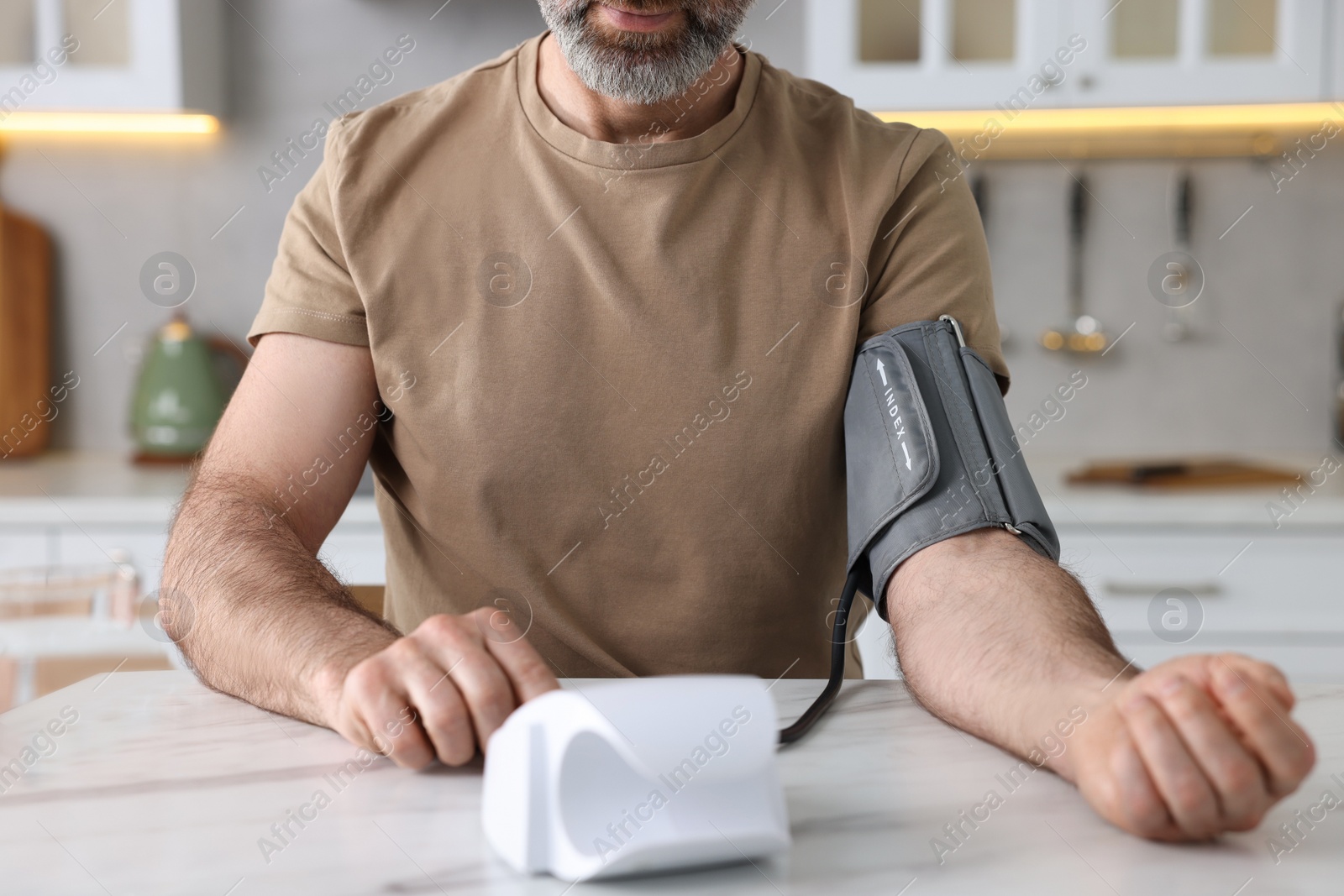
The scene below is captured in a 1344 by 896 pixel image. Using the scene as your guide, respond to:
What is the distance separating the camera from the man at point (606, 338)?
3.12 feet

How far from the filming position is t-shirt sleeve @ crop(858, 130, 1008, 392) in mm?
949

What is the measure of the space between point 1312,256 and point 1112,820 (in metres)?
2.09

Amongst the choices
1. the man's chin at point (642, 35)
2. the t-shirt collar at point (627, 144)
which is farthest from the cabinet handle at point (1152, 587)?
the man's chin at point (642, 35)

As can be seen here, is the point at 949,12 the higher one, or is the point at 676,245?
the point at 949,12

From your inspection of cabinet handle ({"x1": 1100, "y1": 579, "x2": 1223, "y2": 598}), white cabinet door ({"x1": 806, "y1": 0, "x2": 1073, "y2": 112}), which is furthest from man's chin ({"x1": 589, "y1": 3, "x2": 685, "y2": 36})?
cabinet handle ({"x1": 1100, "y1": 579, "x2": 1223, "y2": 598})

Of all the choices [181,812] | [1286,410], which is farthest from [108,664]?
[1286,410]

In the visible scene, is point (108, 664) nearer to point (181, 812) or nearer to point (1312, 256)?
point (181, 812)

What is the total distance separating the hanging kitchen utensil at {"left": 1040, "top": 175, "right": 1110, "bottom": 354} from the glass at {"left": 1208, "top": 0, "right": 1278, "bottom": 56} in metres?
0.38

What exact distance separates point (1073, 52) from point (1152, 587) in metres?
0.90

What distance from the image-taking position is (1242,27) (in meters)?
1.92

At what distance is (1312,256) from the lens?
7.30 feet

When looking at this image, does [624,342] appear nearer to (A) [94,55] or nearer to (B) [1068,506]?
(B) [1068,506]

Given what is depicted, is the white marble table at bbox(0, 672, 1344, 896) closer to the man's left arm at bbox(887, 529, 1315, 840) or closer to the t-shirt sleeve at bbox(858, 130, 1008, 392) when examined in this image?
the man's left arm at bbox(887, 529, 1315, 840)

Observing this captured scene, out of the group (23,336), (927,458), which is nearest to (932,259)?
(927,458)
